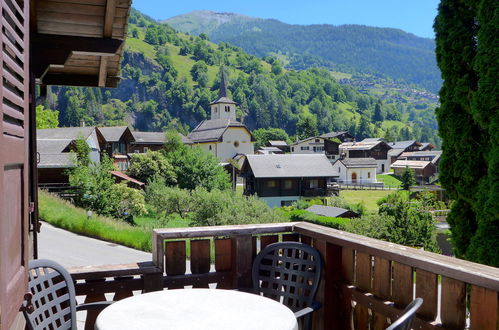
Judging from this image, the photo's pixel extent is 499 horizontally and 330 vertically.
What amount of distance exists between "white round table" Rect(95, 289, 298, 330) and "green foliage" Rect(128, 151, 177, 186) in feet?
113

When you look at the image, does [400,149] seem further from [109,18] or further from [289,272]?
[109,18]

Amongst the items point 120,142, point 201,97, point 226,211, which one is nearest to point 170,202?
point 226,211

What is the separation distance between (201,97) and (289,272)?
402 ft

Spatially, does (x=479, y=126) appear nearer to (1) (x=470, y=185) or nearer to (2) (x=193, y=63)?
(1) (x=470, y=185)

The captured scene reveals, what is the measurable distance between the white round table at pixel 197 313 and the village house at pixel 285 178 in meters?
37.2

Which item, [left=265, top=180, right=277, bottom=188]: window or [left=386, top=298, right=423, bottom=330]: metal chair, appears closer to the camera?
[left=386, top=298, right=423, bottom=330]: metal chair

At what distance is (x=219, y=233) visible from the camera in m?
3.38

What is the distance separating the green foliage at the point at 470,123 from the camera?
573cm

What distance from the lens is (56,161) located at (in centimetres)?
2930

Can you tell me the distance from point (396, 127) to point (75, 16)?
505 feet

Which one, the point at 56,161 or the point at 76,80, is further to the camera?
the point at 56,161

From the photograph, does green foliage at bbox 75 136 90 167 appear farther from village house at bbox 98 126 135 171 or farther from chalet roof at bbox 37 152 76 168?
village house at bbox 98 126 135 171

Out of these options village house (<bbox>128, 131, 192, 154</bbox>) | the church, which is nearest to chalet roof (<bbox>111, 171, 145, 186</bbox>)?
village house (<bbox>128, 131, 192, 154</bbox>)

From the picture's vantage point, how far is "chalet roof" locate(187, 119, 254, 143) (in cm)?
6338
